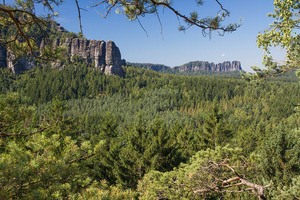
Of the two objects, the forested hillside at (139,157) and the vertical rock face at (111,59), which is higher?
the vertical rock face at (111,59)

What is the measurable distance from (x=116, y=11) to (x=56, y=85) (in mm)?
127539

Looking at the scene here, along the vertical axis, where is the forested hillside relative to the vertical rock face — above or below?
below

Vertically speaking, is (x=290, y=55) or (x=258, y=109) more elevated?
(x=290, y=55)

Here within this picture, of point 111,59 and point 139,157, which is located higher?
point 111,59

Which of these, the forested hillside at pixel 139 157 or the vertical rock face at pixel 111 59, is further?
the vertical rock face at pixel 111 59

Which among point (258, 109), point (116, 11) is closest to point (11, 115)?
point (116, 11)

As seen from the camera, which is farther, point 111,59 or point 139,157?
point 111,59

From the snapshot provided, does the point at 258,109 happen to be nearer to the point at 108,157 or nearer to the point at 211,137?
the point at 211,137

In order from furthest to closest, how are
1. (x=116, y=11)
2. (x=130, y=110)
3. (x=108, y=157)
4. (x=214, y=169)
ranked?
(x=130, y=110)
(x=108, y=157)
(x=214, y=169)
(x=116, y=11)

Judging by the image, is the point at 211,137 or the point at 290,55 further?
the point at 211,137

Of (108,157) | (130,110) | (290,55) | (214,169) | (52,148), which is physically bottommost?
(130,110)

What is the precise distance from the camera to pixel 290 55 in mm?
7121

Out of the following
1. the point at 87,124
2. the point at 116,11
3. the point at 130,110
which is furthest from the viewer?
the point at 130,110

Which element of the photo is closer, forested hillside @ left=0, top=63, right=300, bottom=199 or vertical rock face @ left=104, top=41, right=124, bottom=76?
forested hillside @ left=0, top=63, right=300, bottom=199
